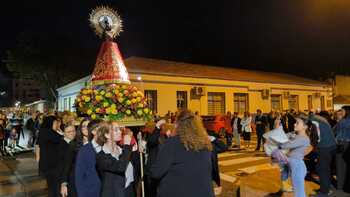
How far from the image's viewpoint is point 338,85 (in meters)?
40.1

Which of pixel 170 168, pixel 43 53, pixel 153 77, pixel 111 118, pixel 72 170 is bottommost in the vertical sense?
pixel 72 170

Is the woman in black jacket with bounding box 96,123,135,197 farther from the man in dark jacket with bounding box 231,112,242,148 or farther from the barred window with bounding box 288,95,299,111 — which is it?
the barred window with bounding box 288,95,299,111

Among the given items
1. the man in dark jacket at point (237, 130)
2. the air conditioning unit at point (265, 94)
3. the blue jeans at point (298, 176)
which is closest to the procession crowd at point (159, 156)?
the blue jeans at point (298, 176)

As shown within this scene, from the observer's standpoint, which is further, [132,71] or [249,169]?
[132,71]

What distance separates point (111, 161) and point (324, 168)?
4960 mm

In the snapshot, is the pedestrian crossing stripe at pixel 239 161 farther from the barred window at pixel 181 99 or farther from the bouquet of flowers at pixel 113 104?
the barred window at pixel 181 99

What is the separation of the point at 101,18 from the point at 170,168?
5212mm

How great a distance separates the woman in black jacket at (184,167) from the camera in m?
2.93

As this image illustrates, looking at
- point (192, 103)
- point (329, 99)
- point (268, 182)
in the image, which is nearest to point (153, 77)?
point (192, 103)

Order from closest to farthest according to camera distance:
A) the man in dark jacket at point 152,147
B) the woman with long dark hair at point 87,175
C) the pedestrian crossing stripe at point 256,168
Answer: the woman with long dark hair at point 87,175 < the man in dark jacket at point 152,147 < the pedestrian crossing stripe at point 256,168

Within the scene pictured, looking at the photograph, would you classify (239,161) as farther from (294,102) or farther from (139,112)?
(294,102)

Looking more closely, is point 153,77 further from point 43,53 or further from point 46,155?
point 43,53

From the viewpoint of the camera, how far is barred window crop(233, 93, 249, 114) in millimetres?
23625

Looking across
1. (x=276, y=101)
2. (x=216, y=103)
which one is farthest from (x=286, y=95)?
(x=216, y=103)
